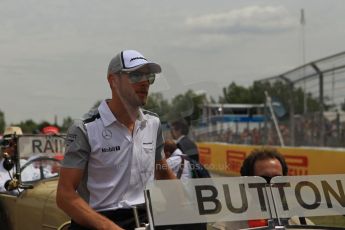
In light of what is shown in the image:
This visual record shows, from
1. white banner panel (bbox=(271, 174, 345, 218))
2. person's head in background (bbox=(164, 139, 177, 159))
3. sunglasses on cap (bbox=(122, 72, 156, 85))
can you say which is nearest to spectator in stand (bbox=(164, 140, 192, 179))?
person's head in background (bbox=(164, 139, 177, 159))

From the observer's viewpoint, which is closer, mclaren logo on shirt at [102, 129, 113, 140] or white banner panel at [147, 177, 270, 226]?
white banner panel at [147, 177, 270, 226]

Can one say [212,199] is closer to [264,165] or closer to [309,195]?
[309,195]

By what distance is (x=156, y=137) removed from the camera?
3.55 metres

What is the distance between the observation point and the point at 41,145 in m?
7.14

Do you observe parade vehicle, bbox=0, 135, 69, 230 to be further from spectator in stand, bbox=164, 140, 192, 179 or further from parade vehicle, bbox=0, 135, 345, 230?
parade vehicle, bbox=0, 135, 345, 230

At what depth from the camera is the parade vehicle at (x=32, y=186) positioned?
220 inches

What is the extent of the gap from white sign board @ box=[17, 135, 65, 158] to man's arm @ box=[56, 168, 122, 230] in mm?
3696

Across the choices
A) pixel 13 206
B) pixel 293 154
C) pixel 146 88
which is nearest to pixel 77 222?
pixel 146 88

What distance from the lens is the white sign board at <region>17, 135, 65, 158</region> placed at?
22.7ft

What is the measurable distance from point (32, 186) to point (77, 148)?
9.72ft

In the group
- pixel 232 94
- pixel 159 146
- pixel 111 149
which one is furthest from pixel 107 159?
pixel 232 94

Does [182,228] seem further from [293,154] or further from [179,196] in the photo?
[293,154]

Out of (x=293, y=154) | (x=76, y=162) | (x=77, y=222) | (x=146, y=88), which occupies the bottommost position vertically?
(x=293, y=154)

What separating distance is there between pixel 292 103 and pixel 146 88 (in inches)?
491
